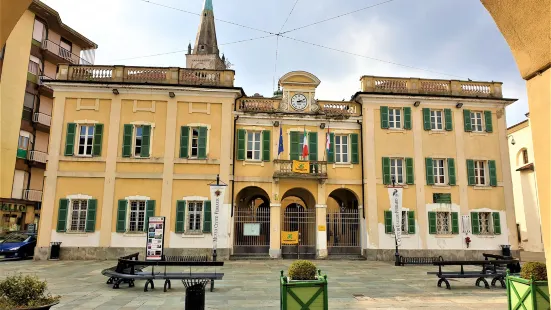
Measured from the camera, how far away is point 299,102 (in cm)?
2195

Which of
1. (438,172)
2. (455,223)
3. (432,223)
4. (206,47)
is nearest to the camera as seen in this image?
(432,223)

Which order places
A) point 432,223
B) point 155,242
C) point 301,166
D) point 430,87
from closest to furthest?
1. point 155,242
2. point 301,166
3. point 432,223
4. point 430,87

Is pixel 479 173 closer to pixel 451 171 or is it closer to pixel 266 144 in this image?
pixel 451 171

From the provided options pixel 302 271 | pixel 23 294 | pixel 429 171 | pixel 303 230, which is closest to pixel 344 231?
pixel 303 230

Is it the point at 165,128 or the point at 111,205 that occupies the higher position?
the point at 165,128

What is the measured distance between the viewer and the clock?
2184 cm

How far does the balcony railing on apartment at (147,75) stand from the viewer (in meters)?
21.1

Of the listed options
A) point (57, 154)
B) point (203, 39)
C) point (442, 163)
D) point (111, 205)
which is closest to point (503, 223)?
point (442, 163)

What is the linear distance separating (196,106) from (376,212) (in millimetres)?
12031

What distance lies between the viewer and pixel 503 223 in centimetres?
2139

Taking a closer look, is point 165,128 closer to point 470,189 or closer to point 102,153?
point 102,153

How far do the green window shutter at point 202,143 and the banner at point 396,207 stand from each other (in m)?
10.4

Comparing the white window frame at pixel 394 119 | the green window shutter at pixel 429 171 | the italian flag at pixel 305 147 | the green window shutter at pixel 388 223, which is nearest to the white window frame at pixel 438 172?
the green window shutter at pixel 429 171

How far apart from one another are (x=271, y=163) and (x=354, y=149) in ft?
16.6
